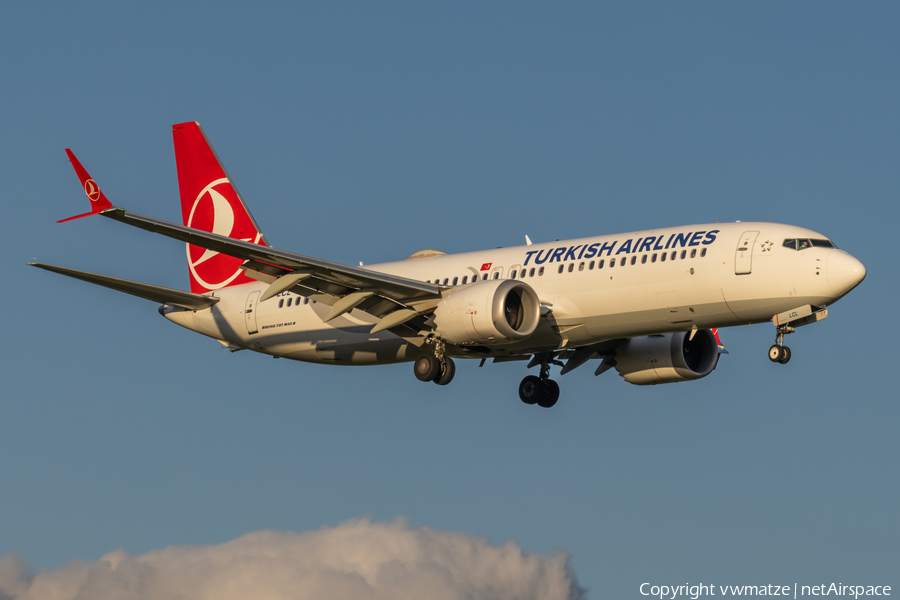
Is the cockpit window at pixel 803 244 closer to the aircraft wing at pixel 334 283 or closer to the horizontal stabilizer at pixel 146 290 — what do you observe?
the aircraft wing at pixel 334 283

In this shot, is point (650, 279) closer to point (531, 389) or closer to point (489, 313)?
point (489, 313)

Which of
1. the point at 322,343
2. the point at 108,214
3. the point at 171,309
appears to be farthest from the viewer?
the point at 171,309

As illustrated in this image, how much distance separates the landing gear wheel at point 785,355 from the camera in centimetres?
3712

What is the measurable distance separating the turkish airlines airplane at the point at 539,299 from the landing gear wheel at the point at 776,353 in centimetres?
4

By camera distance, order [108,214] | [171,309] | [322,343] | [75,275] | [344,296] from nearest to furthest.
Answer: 1. [108,214]
2. [75,275]
3. [344,296]
4. [322,343]
5. [171,309]

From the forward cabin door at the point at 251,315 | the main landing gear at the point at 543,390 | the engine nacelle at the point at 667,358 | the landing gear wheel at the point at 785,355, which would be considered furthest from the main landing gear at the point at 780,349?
the forward cabin door at the point at 251,315

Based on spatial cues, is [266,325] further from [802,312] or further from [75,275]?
[802,312]

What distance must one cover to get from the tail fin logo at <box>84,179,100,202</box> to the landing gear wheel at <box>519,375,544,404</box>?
18.8 metres

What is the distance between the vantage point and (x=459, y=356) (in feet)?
141

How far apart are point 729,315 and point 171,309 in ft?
73.7

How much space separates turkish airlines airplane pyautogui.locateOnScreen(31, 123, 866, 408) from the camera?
36875 mm

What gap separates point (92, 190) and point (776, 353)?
20645 millimetres

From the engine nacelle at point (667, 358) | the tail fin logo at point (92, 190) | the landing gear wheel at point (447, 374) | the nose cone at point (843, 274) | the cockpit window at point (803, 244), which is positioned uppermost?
the cockpit window at point (803, 244)

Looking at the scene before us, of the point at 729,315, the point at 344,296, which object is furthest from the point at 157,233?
the point at 729,315
